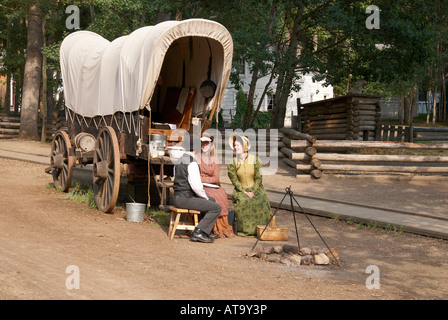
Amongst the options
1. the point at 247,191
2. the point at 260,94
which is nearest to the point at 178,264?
the point at 247,191

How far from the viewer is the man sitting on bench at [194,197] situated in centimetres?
1035

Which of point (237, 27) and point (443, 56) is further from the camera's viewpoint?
point (443, 56)

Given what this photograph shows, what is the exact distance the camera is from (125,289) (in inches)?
277

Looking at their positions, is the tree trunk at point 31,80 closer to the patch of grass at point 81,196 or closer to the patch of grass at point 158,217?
the patch of grass at point 81,196

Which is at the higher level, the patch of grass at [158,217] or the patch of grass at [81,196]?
the patch of grass at [81,196]

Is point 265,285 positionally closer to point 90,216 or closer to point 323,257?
point 323,257

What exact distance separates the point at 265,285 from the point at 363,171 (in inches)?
478

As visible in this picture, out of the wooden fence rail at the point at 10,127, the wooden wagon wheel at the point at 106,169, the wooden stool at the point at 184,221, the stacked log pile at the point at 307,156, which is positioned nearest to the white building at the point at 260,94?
the wooden fence rail at the point at 10,127

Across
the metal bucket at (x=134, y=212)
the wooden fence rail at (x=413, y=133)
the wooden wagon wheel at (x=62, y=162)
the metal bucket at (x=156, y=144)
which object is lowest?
the metal bucket at (x=134, y=212)

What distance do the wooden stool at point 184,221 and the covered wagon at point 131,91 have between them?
1330mm

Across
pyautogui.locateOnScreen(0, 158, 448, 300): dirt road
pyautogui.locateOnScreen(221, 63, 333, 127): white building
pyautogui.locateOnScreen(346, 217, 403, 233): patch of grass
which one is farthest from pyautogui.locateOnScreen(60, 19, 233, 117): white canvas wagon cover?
pyautogui.locateOnScreen(221, 63, 333, 127): white building

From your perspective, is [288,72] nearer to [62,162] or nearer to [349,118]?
[349,118]

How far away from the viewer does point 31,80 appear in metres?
30.1

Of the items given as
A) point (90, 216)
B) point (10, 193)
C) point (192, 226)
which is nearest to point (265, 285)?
point (192, 226)
